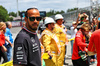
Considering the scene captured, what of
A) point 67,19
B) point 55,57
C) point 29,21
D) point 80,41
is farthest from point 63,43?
point 67,19

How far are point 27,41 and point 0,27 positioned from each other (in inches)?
161

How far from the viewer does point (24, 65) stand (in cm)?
217

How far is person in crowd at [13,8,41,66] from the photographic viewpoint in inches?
83.3

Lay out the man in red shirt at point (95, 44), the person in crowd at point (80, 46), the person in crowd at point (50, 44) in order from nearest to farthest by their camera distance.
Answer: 1. the man in red shirt at point (95, 44)
2. the person in crowd at point (80, 46)
3. the person in crowd at point (50, 44)

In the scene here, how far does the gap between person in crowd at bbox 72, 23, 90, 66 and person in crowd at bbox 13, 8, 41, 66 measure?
73.3 inches

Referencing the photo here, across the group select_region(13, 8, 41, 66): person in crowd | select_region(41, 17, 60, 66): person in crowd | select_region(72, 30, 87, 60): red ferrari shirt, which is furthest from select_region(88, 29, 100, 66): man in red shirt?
select_region(41, 17, 60, 66): person in crowd

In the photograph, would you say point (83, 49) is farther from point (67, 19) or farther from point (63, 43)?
point (67, 19)

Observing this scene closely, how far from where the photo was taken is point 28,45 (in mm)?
2205

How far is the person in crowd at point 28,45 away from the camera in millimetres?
2115

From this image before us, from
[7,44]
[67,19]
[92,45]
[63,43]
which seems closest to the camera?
[92,45]

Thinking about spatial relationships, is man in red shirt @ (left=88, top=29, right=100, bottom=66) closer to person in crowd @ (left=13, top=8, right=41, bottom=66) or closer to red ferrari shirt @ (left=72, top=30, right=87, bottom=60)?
person in crowd @ (left=13, top=8, right=41, bottom=66)

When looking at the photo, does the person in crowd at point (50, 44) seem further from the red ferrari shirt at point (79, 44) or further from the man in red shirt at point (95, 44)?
the man in red shirt at point (95, 44)

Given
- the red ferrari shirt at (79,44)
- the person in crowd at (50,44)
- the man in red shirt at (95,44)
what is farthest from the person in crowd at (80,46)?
the man in red shirt at (95,44)

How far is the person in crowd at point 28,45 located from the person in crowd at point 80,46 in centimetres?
186
